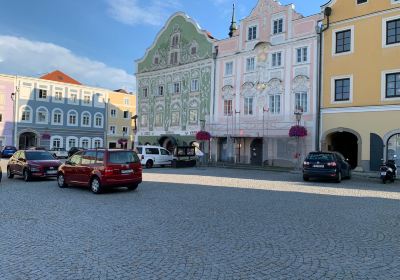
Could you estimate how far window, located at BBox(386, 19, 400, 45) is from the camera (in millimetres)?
24953

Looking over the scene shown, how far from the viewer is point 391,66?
82.0ft

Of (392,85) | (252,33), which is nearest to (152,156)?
(252,33)

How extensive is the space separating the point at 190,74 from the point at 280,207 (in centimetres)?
3034

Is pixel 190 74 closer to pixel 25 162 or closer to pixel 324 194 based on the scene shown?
pixel 25 162

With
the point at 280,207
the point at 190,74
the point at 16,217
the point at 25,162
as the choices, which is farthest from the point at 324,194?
the point at 190,74

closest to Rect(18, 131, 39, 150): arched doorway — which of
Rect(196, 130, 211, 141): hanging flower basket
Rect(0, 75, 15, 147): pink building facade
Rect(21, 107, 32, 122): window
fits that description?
Rect(21, 107, 32, 122): window

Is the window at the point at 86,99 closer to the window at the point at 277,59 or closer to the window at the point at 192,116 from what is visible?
the window at the point at 192,116

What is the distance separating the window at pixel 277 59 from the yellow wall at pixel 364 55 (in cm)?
457

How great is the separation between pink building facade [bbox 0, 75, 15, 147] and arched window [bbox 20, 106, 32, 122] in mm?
1388

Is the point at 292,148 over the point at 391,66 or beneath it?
beneath

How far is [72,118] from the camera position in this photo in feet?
200

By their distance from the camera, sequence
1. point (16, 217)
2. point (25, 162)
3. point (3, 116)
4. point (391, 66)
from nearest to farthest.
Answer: point (16, 217)
point (25, 162)
point (391, 66)
point (3, 116)

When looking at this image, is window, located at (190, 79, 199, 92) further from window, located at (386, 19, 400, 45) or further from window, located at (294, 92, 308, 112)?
window, located at (386, 19, 400, 45)

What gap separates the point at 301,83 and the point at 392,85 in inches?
275
